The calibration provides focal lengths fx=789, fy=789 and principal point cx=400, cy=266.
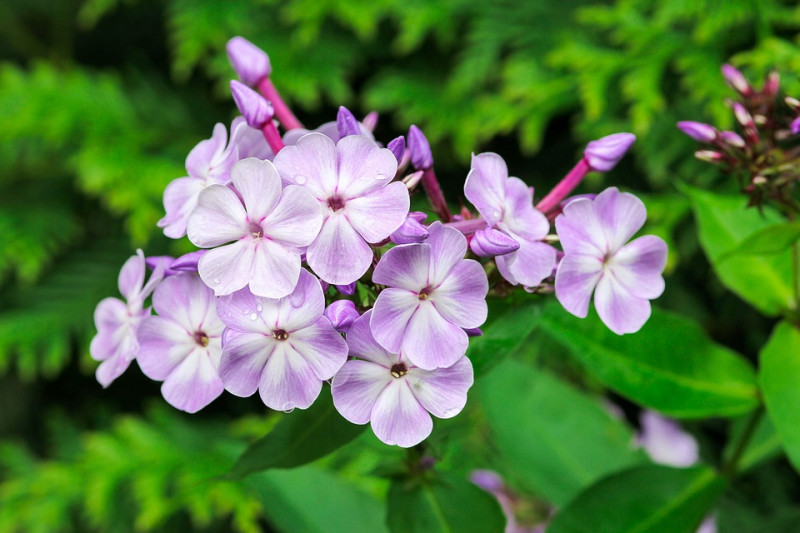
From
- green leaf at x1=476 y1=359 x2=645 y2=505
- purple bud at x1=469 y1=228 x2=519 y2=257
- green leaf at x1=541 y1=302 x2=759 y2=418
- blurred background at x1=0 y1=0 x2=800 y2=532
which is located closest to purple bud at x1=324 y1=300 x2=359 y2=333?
purple bud at x1=469 y1=228 x2=519 y2=257

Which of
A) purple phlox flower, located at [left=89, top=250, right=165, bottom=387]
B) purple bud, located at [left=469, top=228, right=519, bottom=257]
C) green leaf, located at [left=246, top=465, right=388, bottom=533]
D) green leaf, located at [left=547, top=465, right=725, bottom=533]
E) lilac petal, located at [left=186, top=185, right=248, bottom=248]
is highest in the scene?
lilac petal, located at [left=186, top=185, right=248, bottom=248]

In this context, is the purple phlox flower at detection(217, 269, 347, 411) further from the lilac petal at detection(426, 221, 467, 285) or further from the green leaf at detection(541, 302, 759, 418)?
the green leaf at detection(541, 302, 759, 418)

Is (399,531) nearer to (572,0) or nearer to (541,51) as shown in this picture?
(541,51)

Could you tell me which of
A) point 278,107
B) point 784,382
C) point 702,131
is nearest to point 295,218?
point 278,107

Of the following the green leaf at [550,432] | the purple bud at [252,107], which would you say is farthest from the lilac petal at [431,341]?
the green leaf at [550,432]

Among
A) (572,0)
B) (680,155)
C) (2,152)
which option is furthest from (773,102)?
(2,152)

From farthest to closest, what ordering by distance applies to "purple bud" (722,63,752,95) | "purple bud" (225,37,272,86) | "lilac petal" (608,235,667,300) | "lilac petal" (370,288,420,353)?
"purple bud" (722,63,752,95) → "purple bud" (225,37,272,86) → "lilac petal" (608,235,667,300) → "lilac petal" (370,288,420,353)

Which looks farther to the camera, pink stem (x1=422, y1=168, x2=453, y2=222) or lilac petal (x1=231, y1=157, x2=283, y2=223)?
pink stem (x1=422, y1=168, x2=453, y2=222)
